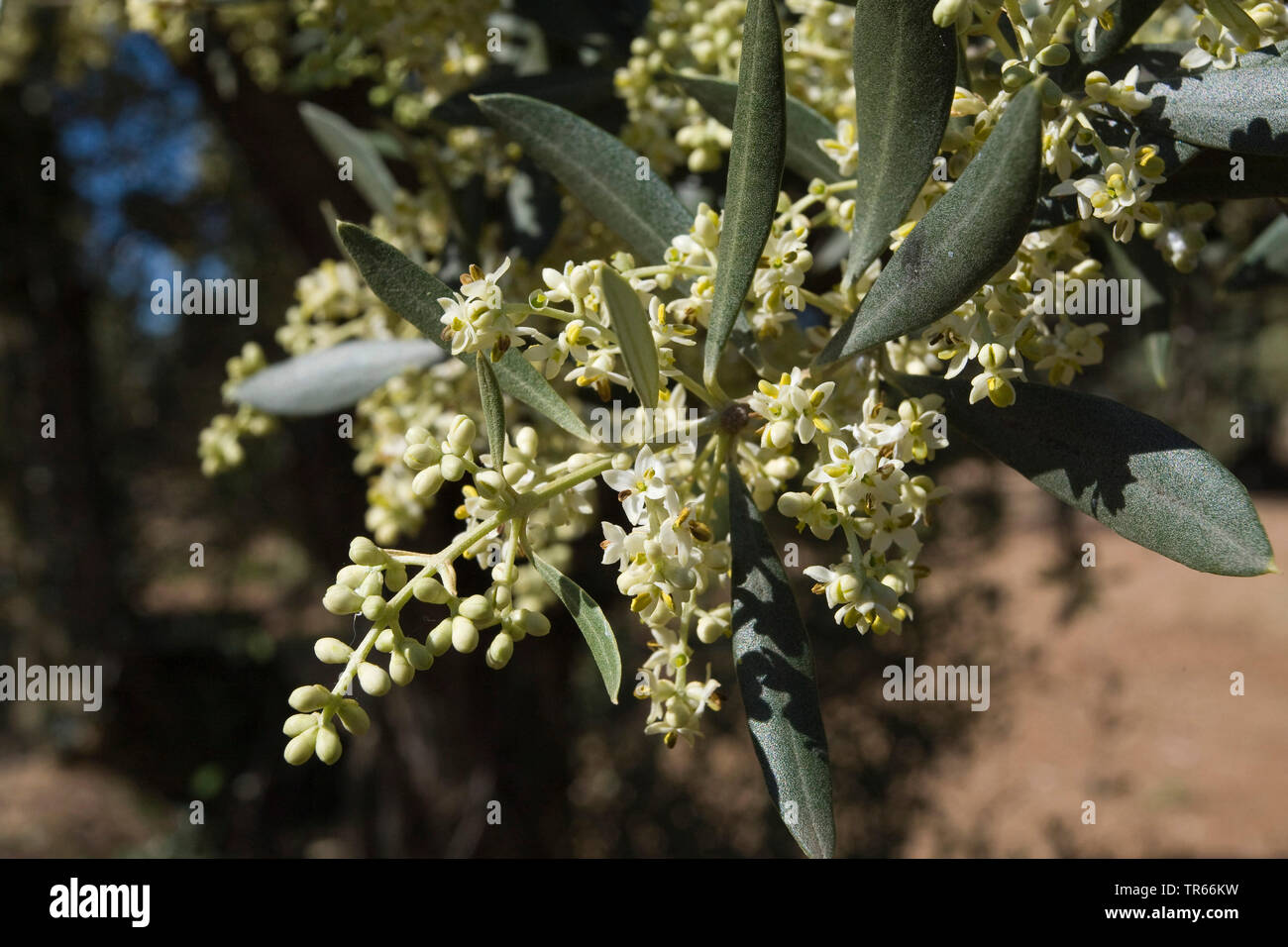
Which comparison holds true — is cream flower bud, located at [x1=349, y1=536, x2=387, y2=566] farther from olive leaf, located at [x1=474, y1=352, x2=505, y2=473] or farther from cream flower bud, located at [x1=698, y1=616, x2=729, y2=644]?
cream flower bud, located at [x1=698, y1=616, x2=729, y2=644]

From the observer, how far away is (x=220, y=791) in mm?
5570

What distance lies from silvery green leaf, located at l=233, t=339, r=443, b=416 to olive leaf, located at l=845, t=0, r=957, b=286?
813mm

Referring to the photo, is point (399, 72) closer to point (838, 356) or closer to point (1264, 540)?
point (838, 356)

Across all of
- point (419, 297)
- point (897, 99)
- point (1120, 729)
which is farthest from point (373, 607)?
point (1120, 729)

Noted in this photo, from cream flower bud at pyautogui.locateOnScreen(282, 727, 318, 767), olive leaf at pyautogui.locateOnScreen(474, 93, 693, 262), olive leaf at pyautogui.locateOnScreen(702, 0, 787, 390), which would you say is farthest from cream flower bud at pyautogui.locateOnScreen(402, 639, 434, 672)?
olive leaf at pyautogui.locateOnScreen(474, 93, 693, 262)

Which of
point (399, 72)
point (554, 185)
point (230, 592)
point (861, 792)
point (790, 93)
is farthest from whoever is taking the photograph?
point (230, 592)

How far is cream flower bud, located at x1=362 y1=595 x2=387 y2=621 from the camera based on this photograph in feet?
2.71

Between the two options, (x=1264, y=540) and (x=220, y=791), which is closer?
(x=1264, y=540)

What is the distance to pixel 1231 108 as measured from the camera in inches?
33.2

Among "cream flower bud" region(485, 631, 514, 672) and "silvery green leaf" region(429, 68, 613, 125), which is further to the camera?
"silvery green leaf" region(429, 68, 613, 125)

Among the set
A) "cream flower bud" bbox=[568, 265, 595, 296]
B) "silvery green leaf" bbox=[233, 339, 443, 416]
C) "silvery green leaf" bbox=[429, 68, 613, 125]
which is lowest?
"cream flower bud" bbox=[568, 265, 595, 296]

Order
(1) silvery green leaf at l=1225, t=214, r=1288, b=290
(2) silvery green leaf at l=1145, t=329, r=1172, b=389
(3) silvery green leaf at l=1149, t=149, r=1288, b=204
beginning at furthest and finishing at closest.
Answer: (1) silvery green leaf at l=1225, t=214, r=1288, b=290, (2) silvery green leaf at l=1145, t=329, r=1172, b=389, (3) silvery green leaf at l=1149, t=149, r=1288, b=204
